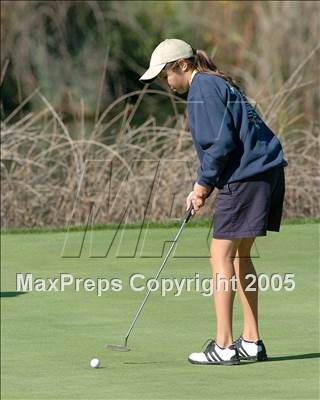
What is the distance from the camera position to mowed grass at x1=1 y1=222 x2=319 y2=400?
6.23 m

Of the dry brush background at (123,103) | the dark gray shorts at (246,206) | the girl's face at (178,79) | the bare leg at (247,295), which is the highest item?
the girl's face at (178,79)

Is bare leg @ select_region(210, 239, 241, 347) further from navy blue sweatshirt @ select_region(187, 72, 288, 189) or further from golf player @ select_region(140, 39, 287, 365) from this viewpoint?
navy blue sweatshirt @ select_region(187, 72, 288, 189)

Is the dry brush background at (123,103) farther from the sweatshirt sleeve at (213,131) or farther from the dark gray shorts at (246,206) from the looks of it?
the sweatshirt sleeve at (213,131)

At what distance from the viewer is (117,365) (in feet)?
22.6

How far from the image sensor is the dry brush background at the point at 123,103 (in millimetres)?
15211

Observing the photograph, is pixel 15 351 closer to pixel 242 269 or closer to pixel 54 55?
pixel 242 269

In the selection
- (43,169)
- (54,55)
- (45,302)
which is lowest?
(54,55)

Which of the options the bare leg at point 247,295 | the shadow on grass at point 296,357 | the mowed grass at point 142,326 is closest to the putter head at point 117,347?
the mowed grass at point 142,326

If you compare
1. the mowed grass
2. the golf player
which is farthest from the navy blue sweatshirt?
the mowed grass

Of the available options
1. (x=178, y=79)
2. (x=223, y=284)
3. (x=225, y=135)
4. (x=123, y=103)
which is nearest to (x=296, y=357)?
(x=223, y=284)

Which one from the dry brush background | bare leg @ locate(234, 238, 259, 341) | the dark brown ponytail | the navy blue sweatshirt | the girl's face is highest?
the dark brown ponytail

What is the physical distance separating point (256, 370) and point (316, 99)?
1353 cm

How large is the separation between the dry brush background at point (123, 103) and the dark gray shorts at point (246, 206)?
25.5 feet

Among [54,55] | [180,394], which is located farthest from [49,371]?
[54,55]
